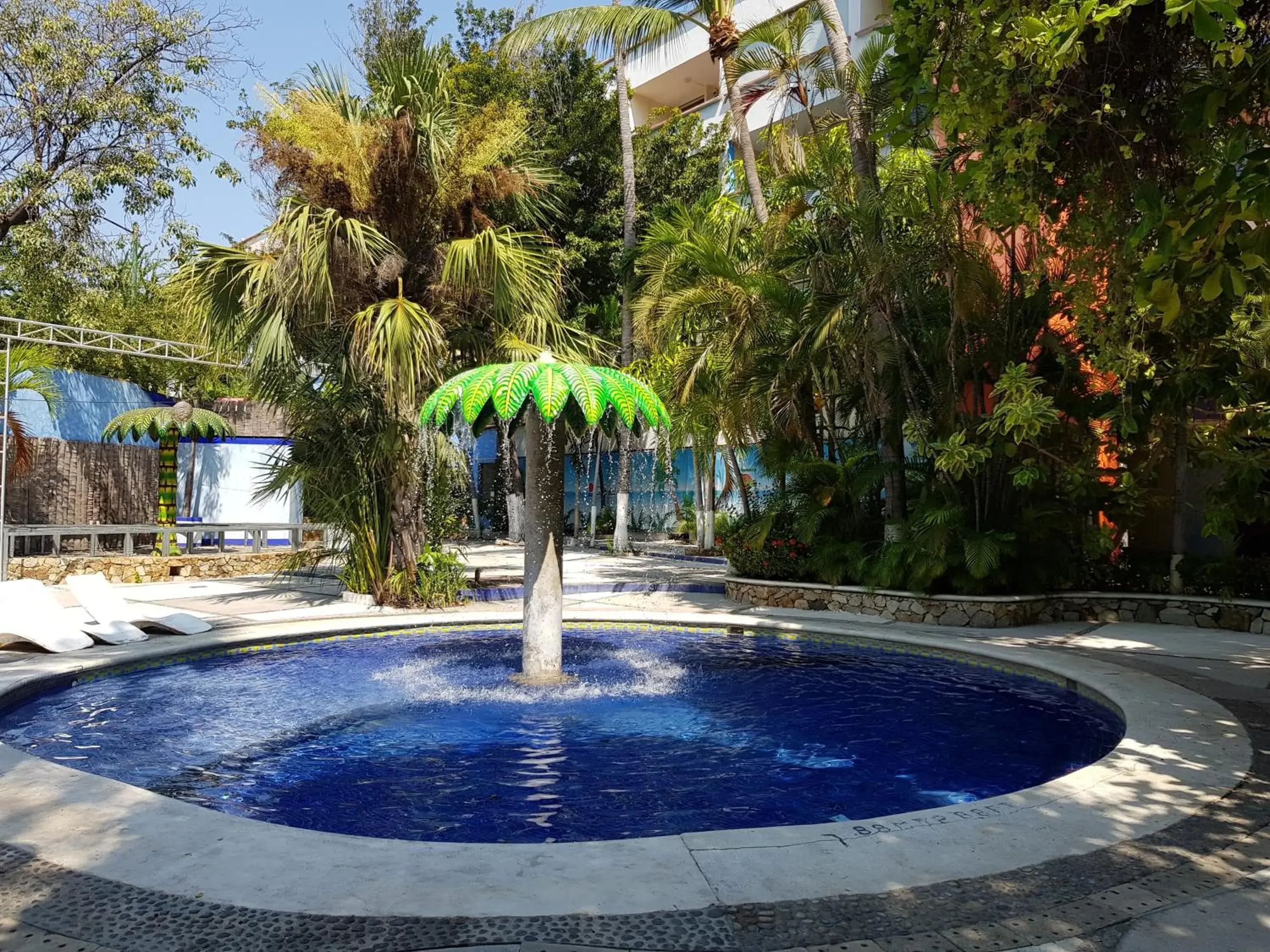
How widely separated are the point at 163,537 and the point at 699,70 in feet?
71.7

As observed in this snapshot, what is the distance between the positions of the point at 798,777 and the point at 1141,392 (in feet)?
16.7

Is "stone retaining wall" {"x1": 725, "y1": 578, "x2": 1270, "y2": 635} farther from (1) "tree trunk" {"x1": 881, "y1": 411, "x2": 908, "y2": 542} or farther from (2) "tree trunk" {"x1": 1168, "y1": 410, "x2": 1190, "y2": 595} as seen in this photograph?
(1) "tree trunk" {"x1": 881, "y1": 411, "x2": 908, "y2": 542}

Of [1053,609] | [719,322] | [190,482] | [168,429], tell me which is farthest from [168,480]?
[1053,609]

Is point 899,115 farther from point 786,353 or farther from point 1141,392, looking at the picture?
point 786,353

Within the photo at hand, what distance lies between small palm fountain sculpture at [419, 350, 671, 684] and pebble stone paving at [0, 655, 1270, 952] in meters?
3.80

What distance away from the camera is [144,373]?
978 inches

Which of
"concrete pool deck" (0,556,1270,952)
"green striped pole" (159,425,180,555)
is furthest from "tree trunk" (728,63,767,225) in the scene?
"green striped pole" (159,425,180,555)

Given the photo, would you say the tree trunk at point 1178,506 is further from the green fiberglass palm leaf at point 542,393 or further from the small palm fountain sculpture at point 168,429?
the small palm fountain sculpture at point 168,429

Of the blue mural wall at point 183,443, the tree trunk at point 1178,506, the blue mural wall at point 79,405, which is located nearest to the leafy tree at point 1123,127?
the tree trunk at point 1178,506

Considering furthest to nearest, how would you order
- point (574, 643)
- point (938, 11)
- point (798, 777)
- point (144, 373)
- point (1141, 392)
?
1. point (144, 373)
2. point (574, 643)
3. point (1141, 392)
4. point (798, 777)
5. point (938, 11)

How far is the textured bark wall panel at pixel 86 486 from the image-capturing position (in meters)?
18.0

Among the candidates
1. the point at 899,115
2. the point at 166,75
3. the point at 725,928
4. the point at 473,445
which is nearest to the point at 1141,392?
the point at 899,115

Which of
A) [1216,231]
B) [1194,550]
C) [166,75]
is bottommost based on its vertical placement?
[1194,550]

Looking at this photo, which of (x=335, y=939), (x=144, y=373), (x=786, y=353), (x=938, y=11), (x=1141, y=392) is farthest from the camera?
(x=144, y=373)
